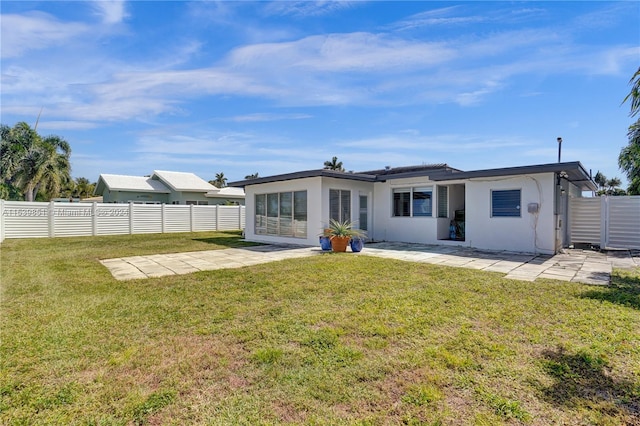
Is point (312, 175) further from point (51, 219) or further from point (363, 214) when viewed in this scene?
point (51, 219)

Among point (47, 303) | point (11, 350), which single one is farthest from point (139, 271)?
point (11, 350)

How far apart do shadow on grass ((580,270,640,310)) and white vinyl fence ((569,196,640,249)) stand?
6.01m

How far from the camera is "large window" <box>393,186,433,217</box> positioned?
39.1ft

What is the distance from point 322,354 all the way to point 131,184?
25489 mm

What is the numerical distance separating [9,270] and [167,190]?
18.4m

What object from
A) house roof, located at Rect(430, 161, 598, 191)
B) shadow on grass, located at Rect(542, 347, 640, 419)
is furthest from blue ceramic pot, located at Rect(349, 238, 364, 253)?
shadow on grass, located at Rect(542, 347, 640, 419)

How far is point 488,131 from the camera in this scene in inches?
606

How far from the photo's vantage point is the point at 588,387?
257 cm

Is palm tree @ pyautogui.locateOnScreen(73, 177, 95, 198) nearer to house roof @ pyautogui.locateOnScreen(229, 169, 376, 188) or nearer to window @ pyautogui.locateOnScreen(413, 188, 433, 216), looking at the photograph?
house roof @ pyautogui.locateOnScreen(229, 169, 376, 188)

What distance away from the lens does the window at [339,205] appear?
11.9 m

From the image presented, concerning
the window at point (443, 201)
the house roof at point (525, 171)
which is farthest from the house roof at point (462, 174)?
the window at point (443, 201)

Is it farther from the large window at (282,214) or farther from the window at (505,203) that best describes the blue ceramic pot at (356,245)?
the window at (505,203)

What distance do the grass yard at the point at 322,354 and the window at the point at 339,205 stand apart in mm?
6336

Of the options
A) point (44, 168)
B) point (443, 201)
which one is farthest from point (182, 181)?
point (443, 201)
